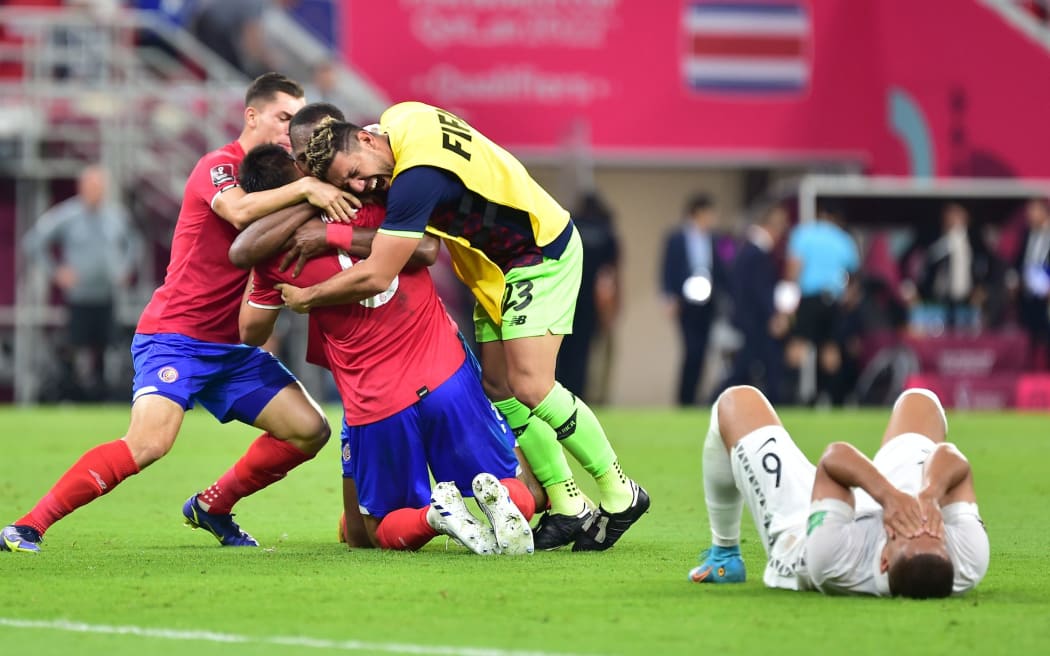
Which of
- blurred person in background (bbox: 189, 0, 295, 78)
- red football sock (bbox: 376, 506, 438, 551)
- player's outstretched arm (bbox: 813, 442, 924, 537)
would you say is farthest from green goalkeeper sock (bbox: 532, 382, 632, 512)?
blurred person in background (bbox: 189, 0, 295, 78)

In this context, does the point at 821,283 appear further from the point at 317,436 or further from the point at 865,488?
the point at 865,488

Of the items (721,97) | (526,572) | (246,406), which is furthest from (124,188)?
(526,572)

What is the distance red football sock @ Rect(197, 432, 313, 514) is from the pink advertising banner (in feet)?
50.7

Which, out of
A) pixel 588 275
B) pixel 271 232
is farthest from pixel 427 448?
pixel 588 275

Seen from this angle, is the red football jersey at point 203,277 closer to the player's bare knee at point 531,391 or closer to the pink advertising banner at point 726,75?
the player's bare knee at point 531,391

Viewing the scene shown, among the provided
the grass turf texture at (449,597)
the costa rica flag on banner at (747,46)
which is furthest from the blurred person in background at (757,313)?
the grass turf texture at (449,597)

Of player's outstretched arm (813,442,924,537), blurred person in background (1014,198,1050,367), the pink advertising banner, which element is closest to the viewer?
player's outstretched arm (813,442,924,537)

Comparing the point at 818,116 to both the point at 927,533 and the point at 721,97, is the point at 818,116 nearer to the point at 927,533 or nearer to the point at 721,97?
the point at 721,97

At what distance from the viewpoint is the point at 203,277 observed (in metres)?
7.95

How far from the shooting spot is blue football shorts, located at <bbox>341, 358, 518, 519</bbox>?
7.64 meters

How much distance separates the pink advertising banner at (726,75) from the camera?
23.5 meters

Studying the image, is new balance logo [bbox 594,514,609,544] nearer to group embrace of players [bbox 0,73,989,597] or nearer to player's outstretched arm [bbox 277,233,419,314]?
group embrace of players [bbox 0,73,989,597]

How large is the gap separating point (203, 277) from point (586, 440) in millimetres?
1842

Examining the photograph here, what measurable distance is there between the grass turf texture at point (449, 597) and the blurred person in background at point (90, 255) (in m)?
9.14
